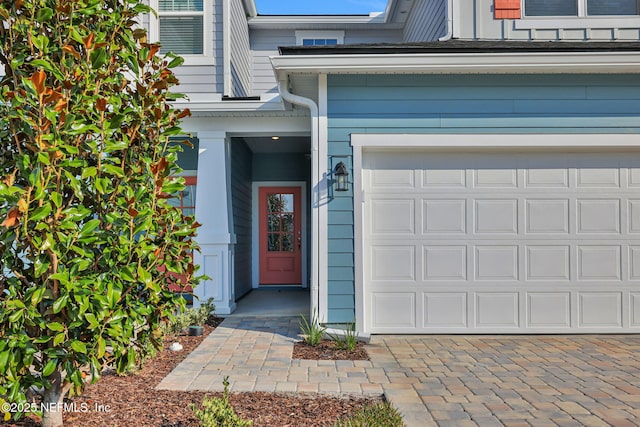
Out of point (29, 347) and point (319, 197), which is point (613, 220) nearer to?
point (319, 197)

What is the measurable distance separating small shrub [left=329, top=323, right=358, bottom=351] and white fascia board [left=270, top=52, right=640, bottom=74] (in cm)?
274

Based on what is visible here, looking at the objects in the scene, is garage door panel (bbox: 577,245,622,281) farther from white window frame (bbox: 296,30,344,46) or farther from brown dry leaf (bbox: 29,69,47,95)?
white window frame (bbox: 296,30,344,46)

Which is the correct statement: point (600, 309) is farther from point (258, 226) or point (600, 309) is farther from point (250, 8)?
point (250, 8)

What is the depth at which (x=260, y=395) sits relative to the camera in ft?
11.6

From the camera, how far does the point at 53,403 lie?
111 inches

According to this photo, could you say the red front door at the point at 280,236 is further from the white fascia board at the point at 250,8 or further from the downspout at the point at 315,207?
the downspout at the point at 315,207

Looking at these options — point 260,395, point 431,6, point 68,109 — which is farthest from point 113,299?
point 431,6

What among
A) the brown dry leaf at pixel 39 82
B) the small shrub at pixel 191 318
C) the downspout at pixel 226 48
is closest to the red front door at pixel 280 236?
the downspout at pixel 226 48

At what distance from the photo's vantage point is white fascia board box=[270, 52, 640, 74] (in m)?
5.22

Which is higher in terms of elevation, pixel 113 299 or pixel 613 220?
pixel 613 220

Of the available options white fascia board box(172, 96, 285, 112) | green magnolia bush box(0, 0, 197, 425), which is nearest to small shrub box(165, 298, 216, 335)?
white fascia board box(172, 96, 285, 112)

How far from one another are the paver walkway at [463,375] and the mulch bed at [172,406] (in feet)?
0.63

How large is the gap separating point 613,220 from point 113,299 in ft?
17.3

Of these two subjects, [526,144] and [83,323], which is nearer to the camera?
[83,323]
